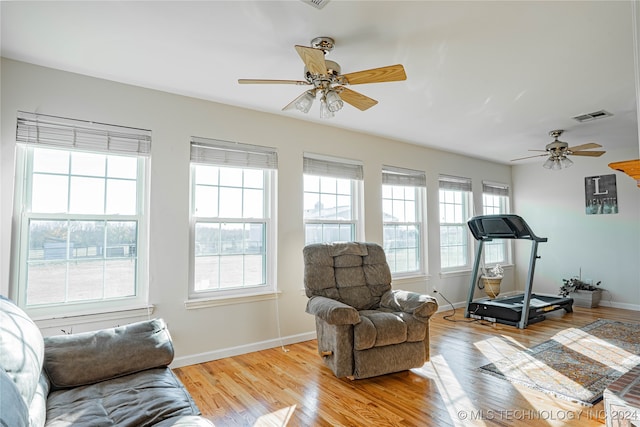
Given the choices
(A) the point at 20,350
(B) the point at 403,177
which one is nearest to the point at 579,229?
(B) the point at 403,177

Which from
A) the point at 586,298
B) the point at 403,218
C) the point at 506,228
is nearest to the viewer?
the point at 506,228

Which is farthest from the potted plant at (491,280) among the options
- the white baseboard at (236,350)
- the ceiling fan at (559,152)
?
the white baseboard at (236,350)

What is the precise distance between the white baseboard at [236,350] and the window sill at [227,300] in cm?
44

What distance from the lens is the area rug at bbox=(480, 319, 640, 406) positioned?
8.71ft

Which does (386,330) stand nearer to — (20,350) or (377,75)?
(377,75)

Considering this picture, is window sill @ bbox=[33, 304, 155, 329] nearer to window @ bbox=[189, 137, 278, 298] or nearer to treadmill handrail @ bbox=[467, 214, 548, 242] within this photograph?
window @ bbox=[189, 137, 278, 298]

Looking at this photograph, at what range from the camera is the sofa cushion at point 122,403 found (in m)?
1.45

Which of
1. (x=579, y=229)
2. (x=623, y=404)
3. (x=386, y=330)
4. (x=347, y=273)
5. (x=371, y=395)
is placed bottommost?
(x=371, y=395)

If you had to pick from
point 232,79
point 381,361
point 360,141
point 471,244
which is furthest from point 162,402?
point 471,244

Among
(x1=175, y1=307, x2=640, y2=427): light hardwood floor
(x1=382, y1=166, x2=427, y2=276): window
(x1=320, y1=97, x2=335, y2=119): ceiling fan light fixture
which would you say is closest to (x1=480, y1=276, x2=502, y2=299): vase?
(x1=382, y1=166, x2=427, y2=276): window

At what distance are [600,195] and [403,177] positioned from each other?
3459mm

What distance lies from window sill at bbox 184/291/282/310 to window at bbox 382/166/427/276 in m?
1.93

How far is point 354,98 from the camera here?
2.66m

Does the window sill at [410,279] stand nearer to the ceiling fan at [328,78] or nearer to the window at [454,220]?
the window at [454,220]
